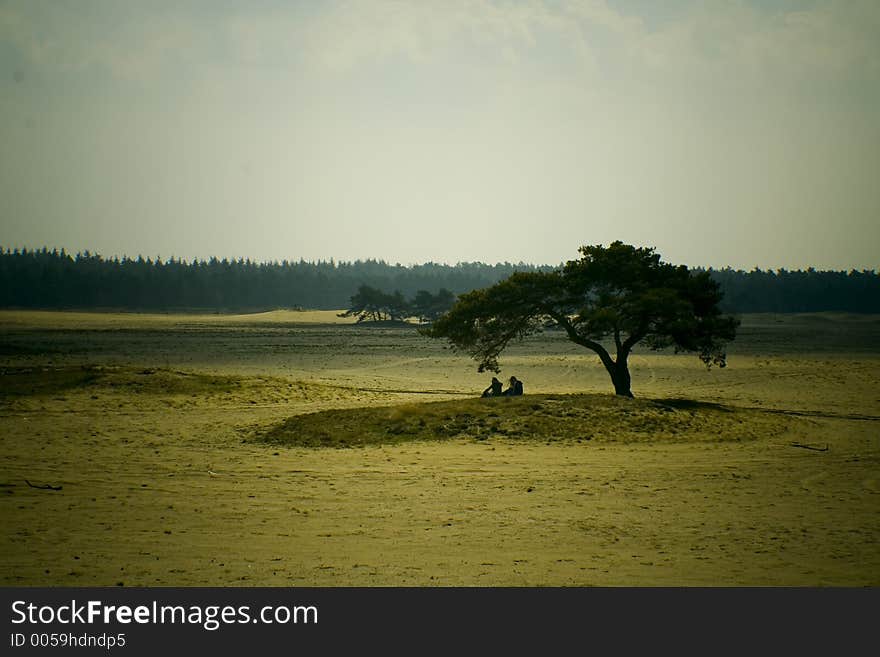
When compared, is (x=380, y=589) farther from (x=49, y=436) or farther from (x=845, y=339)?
(x=845, y=339)

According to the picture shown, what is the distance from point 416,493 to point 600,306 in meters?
14.2

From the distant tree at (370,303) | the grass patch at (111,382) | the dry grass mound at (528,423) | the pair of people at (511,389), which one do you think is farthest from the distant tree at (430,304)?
the dry grass mound at (528,423)

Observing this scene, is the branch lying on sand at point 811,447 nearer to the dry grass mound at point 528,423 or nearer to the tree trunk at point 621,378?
the dry grass mound at point 528,423

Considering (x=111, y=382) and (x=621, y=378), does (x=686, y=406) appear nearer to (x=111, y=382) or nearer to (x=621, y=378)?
(x=621, y=378)

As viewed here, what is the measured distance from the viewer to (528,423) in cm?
1906

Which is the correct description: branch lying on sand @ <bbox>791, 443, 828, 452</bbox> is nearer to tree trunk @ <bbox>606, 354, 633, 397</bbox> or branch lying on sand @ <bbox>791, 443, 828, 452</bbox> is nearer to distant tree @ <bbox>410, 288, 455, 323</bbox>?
tree trunk @ <bbox>606, 354, 633, 397</bbox>

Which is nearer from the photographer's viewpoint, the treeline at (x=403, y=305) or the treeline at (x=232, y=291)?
the treeline at (x=403, y=305)

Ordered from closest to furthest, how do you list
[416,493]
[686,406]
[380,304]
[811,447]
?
[416,493] < [811,447] < [686,406] < [380,304]

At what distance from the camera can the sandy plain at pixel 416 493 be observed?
27.6 feet

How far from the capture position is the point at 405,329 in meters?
82.0

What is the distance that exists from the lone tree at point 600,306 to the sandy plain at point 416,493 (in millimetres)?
2975

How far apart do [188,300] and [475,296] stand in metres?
125

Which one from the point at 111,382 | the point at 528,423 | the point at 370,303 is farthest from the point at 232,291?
the point at 528,423

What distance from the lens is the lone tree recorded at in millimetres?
24781
